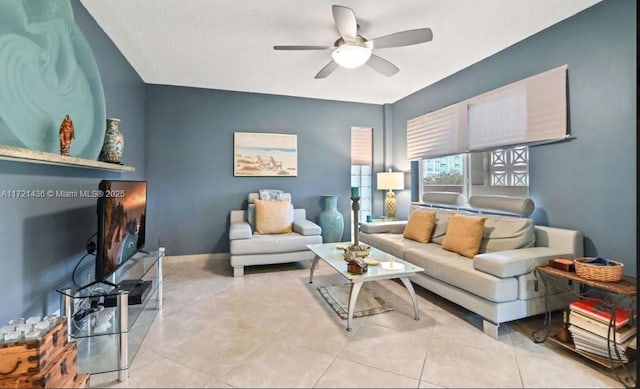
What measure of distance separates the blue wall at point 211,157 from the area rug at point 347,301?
76.3 inches

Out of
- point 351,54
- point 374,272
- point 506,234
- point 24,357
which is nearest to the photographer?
point 24,357

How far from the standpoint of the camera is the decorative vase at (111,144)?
254 cm

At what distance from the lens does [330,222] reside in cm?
449

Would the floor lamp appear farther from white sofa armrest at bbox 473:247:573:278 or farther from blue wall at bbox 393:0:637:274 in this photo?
white sofa armrest at bbox 473:247:573:278

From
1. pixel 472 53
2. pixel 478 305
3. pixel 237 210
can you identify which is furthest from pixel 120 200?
pixel 472 53

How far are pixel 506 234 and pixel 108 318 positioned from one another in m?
3.26

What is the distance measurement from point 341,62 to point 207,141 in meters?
2.63

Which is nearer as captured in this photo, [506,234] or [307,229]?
[506,234]

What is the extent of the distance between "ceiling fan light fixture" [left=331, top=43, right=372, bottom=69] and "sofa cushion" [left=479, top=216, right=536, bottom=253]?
1.98 m

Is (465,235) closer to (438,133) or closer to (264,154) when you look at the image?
(438,133)

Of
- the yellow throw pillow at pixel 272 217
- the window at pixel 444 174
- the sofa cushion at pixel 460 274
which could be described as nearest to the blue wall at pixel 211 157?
the yellow throw pillow at pixel 272 217

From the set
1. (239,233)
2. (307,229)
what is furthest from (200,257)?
(307,229)

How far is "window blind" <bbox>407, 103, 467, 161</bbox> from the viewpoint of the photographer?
11.9ft

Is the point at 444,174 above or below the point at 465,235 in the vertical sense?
above
